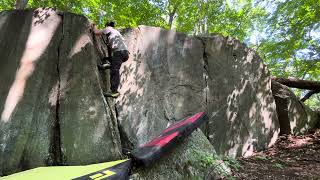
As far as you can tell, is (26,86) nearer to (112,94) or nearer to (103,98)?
(103,98)

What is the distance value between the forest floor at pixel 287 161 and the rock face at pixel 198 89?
1.86ft

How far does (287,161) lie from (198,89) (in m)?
3.10

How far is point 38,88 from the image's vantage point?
5.97m

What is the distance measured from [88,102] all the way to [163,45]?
3.00 m

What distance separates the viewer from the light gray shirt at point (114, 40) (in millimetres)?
6906

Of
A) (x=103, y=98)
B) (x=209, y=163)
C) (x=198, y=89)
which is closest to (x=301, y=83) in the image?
(x=198, y=89)

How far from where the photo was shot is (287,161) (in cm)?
778

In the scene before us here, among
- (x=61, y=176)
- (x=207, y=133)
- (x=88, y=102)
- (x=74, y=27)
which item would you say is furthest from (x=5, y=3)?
(x=61, y=176)

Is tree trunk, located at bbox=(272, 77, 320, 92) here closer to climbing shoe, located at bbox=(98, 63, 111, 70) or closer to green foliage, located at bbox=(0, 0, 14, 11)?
climbing shoe, located at bbox=(98, 63, 111, 70)

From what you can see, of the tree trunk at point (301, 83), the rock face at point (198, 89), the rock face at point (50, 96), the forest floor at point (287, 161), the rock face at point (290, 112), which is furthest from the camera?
the tree trunk at point (301, 83)

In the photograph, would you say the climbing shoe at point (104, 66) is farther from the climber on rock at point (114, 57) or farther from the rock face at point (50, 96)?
the rock face at point (50, 96)

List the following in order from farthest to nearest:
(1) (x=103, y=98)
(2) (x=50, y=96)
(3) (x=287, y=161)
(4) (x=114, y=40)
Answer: (3) (x=287, y=161)
(4) (x=114, y=40)
(1) (x=103, y=98)
(2) (x=50, y=96)

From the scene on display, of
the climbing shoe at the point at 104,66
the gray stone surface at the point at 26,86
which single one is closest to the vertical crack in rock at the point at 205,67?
the climbing shoe at the point at 104,66

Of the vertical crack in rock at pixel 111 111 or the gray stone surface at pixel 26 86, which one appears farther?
the vertical crack in rock at pixel 111 111
